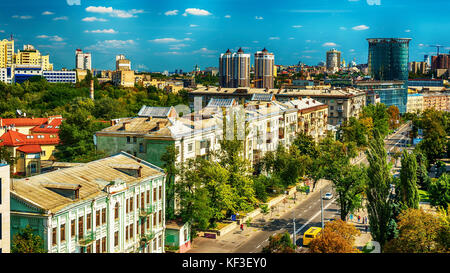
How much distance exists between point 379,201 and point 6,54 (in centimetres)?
14100

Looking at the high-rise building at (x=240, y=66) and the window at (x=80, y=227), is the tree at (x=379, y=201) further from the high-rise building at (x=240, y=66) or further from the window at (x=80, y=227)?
the high-rise building at (x=240, y=66)

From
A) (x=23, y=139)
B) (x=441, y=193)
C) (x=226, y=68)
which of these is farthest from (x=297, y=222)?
(x=226, y=68)

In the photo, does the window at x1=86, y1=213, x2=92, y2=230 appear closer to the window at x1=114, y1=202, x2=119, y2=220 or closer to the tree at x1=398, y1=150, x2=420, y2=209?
the window at x1=114, y1=202, x2=119, y2=220

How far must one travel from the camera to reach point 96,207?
2344 cm

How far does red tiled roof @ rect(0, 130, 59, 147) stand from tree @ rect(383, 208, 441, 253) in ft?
138

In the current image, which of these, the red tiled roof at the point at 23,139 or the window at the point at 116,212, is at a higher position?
the red tiled roof at the point at 23,139

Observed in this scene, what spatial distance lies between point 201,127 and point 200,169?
5.19 metres

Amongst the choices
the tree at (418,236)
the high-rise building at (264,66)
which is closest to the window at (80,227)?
the tree at (418,236)

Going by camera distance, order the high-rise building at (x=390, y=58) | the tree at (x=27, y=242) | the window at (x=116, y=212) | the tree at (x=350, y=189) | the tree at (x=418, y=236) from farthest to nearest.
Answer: the high-rise building at (x=390, y=58), the tree at (x=350, y=189), the window at (x=116, y=212), the tree at (x=418, y=236), the tree at (x=27, y=242)

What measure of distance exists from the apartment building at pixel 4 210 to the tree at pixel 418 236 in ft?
52.2

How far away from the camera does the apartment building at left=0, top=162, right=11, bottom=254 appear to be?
18.9 metres

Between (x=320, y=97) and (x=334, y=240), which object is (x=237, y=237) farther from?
(x=320, y=97)

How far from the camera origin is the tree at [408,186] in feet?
102
